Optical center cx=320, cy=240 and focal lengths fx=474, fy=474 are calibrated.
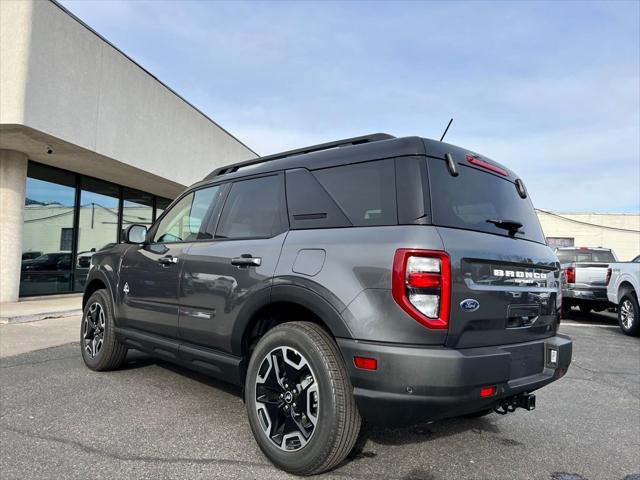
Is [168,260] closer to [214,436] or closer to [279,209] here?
[279,209]

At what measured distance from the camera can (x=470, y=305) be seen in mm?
2477

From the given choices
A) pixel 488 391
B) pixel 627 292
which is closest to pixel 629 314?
pixel 627 292

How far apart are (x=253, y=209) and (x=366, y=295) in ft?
4.47

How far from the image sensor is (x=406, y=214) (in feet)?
8.36

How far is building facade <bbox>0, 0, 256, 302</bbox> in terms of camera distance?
27.6 ft

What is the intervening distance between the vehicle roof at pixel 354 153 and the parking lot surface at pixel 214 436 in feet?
6.14

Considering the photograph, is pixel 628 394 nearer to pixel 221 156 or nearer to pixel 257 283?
pixel 257 283

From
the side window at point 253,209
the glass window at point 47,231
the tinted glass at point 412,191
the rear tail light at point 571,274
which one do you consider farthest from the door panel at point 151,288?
the rear tail light at point 571,274

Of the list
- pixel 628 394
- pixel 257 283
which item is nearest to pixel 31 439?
pixel 257 283

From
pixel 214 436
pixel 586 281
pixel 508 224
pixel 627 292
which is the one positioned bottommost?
pixel 214 436

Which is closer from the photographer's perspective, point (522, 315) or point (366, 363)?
point (366, 363)

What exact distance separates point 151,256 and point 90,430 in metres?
1.50

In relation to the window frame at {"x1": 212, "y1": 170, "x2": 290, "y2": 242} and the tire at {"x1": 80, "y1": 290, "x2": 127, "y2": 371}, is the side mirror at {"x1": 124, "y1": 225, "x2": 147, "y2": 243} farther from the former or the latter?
the window frame at {"x1": 212, "y1": 170, "x2": 290, "y2": 242}

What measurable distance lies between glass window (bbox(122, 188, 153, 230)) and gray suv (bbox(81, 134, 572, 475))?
11.8 m
